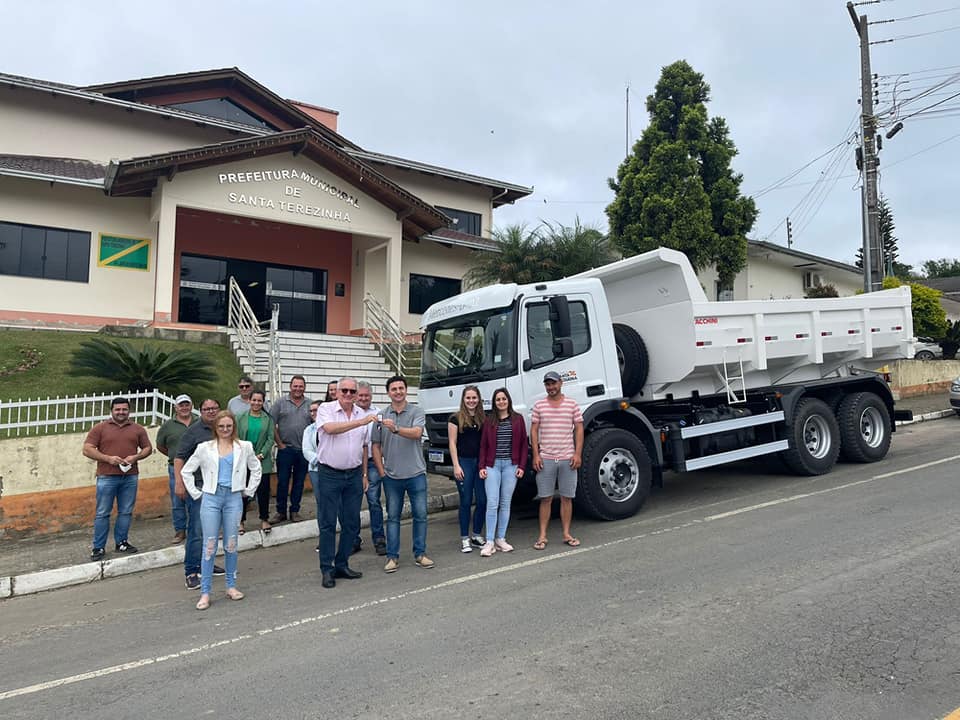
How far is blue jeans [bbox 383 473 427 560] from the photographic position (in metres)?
6.16

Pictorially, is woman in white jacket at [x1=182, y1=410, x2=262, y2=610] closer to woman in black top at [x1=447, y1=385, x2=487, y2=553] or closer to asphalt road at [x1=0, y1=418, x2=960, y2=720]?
asphalt road at [x1=0, y1=418, x2=960, y2=720]

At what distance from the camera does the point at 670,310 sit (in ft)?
27.3

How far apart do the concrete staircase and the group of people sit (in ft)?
17.2

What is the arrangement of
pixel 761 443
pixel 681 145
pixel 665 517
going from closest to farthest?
pixel 665 517 < pixel 761 443 < pixel 681 145

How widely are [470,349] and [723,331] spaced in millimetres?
3312

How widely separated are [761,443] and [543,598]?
17.8ft

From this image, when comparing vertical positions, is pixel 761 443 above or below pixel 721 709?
above

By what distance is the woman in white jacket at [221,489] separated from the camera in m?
5.58

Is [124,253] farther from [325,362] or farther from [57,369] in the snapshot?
[57,369]

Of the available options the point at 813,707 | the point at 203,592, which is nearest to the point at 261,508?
the point at 203,592

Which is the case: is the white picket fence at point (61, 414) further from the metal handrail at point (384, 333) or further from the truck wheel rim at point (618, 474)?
the metal handrail at point (384, 333)

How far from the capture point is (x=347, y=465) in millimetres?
5965

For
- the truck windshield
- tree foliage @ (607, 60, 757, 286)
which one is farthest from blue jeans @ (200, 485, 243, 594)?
tree foliage @ (607, 60, 757, 286)

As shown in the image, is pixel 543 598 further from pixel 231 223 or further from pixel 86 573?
pixel 231 223
